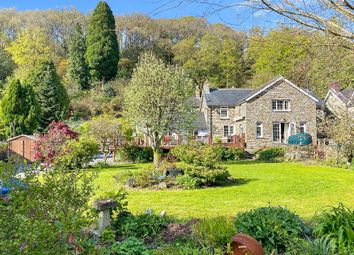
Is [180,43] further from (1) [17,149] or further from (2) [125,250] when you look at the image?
(2) [125,250]

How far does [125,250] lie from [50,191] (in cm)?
155

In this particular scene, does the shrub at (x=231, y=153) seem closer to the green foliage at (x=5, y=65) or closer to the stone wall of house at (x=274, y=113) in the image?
the stone wall of house at (x=274, y=113)

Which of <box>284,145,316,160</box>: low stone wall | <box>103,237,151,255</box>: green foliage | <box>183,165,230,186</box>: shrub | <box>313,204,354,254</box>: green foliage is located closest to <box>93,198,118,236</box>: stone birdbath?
<box>103,237,151,255</box>: green foliage

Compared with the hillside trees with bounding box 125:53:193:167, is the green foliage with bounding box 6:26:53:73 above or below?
above

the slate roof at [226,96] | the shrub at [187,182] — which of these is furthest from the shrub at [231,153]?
the shrub at [187,182]

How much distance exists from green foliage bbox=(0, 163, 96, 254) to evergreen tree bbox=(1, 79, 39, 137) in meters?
27.0

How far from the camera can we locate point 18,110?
95.2ft

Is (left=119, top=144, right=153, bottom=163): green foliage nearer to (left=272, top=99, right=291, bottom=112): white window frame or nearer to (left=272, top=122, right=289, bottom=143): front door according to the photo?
(left=272, top=122, right=289, bottom=143): front door

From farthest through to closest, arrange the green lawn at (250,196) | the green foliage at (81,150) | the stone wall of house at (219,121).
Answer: the stone wall of house at (219,121)
the green foliage at (81,150)
the green lawn at (250,196)

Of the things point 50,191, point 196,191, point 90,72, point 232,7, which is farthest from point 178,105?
point 90,72

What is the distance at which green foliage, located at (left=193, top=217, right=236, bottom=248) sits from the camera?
15.9 ft

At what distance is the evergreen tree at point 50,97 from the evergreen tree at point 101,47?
11.8m

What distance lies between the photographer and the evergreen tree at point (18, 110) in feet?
94.4

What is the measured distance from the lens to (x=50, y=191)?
4.08 meters
